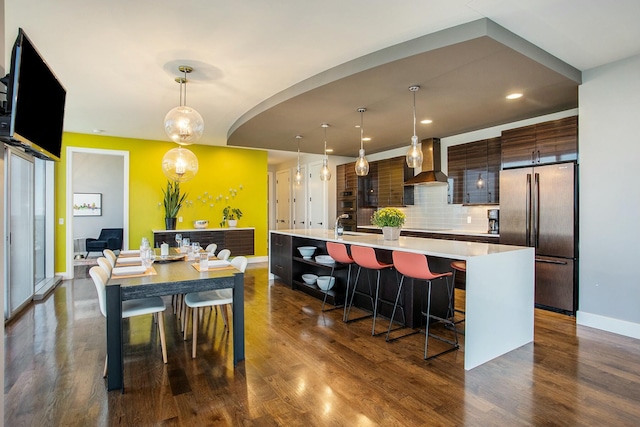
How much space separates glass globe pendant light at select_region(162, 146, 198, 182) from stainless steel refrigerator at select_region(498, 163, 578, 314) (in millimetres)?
4207

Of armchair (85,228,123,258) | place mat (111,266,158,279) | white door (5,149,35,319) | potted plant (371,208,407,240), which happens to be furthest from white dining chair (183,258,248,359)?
armchair (85,228,123,258)

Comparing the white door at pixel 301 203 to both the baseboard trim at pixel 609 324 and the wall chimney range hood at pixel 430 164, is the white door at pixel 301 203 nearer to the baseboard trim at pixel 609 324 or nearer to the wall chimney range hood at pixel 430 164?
the wall chimney range hood at pixel 430 164

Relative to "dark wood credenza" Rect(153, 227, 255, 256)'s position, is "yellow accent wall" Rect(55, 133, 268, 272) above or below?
above

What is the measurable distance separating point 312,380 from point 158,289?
1.34m

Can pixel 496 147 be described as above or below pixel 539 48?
below

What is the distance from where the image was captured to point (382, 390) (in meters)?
2.39

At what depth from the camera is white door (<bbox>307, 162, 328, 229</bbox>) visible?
335 inches

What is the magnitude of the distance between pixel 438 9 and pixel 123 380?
354 cm

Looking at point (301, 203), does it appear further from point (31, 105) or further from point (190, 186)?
point (31, 105)

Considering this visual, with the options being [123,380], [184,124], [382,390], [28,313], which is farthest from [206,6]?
[28,313]

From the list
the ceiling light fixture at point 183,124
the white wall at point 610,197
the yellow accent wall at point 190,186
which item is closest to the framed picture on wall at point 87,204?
the yellow accent wall at point 190,186

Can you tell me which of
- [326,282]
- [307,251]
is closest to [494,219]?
[326,282]

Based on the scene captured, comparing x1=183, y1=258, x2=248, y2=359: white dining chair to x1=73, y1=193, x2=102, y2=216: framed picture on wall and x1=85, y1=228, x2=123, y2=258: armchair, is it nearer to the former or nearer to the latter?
x1=85, y1=228, x2=123, y2=258: armchair

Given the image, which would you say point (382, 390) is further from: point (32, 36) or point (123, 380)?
point (32, 36)
